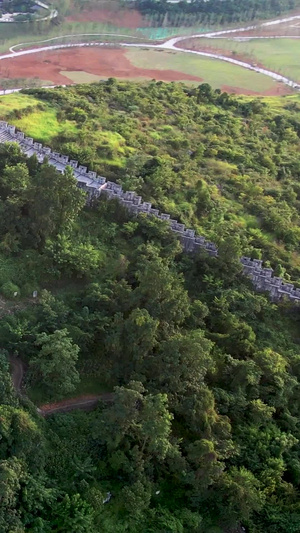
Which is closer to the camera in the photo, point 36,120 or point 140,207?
point 140,207

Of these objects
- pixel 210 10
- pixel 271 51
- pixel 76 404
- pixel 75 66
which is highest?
pixel 210 10

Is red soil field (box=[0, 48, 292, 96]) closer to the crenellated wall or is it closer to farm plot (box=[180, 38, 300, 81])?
farm plot (box=[180, 38, 300, 81])

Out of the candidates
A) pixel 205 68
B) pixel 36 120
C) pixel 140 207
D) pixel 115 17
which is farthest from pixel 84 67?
pixel 140 207

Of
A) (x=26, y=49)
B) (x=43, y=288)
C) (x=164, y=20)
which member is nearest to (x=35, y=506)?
(x=43, y=288)

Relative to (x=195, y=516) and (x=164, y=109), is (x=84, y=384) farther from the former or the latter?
(x=164, y=109)

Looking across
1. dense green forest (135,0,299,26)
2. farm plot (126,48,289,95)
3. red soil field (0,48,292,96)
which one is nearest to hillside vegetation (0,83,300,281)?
red soil field (0,48,292,96)

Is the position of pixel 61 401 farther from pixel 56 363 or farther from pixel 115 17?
pixel 115 17
